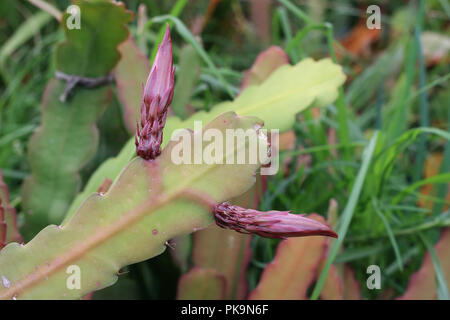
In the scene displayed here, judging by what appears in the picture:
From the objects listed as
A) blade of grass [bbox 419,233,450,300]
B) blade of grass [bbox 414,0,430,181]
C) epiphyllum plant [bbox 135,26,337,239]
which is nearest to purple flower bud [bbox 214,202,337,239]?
epiphyllum plant [bbox 135,26,337,239]

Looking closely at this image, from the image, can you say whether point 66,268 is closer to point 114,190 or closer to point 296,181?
point 114,190

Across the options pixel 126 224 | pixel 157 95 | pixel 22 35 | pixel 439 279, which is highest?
pixel 22 35

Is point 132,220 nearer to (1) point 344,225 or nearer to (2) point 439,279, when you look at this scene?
(1) point 344,225

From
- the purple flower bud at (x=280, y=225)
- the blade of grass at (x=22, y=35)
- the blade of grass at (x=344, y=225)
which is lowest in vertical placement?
the blade of grass at (x=344, y=225)

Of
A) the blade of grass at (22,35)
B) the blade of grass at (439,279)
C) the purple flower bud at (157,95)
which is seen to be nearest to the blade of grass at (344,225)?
the blade of grass at (439,279)

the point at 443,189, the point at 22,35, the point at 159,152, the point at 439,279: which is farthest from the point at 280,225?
the point at 22,35

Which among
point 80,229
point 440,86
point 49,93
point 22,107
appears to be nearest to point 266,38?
point 440,86

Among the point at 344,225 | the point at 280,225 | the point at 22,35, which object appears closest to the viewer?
the point at 280,225

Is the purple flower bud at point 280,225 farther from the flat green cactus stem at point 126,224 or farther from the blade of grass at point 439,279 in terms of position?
the blade of grass at point 439,279
